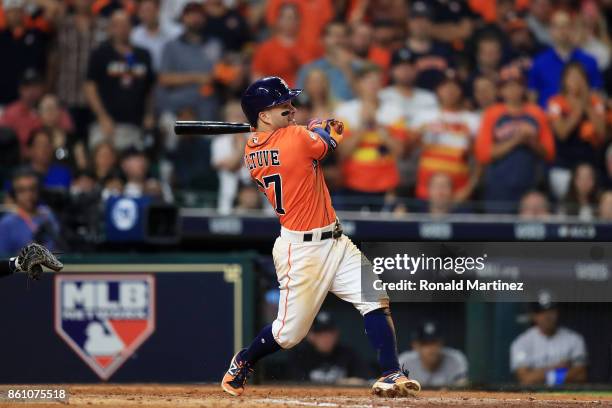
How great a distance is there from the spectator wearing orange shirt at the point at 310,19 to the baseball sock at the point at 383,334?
523 cm

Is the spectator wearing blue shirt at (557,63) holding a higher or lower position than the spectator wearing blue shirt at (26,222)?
higher

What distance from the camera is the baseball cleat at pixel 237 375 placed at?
21.8 ft

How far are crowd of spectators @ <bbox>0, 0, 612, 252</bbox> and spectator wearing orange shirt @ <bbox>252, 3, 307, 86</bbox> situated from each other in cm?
2

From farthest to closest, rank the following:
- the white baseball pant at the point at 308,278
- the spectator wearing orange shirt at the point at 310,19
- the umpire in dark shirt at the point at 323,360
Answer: the spectator wearing orange shirt at the point at 310,19
the umpire in dark shirt at the point at 323,360
the white baseball pant at the point at 308,278

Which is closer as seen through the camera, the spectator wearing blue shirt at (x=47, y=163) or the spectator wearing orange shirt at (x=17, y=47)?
Result: the spectator wearing blue shirt at (x=47, y=163)

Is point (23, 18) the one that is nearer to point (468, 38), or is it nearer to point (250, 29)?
point (250, 29)

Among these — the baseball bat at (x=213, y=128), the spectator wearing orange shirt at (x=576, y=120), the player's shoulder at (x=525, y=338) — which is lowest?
the player's shoulder at (x=525, y=338)

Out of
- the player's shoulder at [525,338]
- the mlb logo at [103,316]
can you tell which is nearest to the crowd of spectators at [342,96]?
the mlb logo at [103,316]

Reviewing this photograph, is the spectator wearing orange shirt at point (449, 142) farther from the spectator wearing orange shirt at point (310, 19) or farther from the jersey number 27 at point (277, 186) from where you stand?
the jersey number 27 at point (277, 186)

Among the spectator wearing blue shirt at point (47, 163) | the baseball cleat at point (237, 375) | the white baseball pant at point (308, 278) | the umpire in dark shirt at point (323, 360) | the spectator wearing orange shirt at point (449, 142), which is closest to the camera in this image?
the white baseball pant at point (308, 278)

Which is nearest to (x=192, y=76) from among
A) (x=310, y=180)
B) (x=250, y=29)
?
(x=250, y=29)

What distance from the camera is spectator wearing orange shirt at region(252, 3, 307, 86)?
35.9ft

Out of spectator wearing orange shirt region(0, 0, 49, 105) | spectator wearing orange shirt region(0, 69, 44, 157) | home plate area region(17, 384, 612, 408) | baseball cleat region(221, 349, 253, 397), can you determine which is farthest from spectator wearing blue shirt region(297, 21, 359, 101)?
baseball cleat region(221, 349, 253, 397)

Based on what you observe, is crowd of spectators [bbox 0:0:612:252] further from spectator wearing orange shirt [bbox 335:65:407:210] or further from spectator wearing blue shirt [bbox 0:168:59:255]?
spectator wearing blue shirt [bbox 0:168:59:255]
